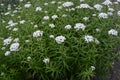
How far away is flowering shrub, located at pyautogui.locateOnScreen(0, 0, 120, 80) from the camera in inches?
158

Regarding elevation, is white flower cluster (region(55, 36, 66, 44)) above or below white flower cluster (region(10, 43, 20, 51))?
above

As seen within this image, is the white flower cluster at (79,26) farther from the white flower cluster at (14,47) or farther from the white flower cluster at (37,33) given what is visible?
the white flower cluster at (14,47)

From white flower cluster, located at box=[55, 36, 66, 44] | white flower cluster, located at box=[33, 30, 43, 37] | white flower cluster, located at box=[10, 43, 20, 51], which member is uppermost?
white flower cluster, located at box=[33, 30, 43, 37]

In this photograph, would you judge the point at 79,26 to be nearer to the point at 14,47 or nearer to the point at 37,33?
A: the point at 37,33

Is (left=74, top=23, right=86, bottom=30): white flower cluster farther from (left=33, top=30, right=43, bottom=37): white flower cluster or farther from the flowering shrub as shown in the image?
(left=33, top=30, right=43, bottom=37): white flower cluster

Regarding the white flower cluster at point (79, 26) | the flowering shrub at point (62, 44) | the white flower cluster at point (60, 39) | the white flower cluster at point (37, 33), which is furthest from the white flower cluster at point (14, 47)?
the white flower cluster at point (79, 26)

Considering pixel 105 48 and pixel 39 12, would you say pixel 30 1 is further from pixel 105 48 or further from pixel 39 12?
pixel 105 48

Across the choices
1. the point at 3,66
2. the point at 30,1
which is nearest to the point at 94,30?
the point at 3,66

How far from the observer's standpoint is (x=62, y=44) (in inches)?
157

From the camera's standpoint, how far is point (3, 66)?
416 centimetres

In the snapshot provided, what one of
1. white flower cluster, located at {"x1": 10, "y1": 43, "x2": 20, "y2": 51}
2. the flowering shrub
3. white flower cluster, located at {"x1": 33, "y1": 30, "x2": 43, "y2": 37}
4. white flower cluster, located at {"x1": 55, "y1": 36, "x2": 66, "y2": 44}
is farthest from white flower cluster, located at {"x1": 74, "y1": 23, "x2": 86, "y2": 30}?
white flower cluster, located at {"x1": 10, "y1": 43, "x2": 20, "y2": 51}

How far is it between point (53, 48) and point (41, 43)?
0.19 m

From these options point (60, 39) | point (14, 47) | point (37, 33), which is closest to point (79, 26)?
point (60, 39)

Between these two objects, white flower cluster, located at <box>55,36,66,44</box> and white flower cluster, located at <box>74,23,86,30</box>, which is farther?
white flower cluster, located at <box>74,23,86,30</box>
